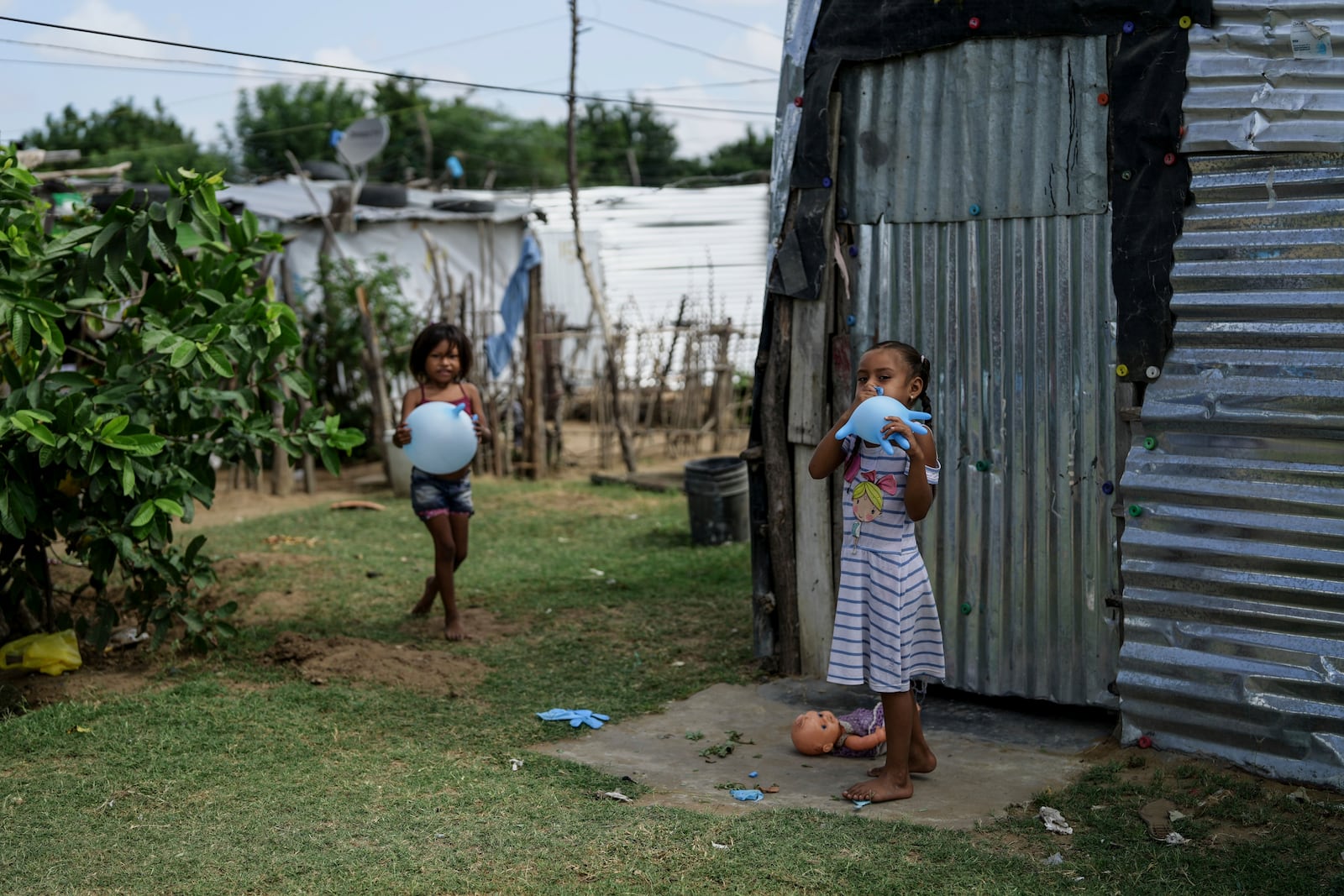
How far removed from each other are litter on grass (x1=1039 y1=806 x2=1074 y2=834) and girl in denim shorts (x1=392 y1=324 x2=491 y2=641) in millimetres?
3373

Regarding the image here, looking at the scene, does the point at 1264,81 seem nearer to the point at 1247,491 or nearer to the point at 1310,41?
the point at 1310,41

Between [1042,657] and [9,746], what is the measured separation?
164 inches

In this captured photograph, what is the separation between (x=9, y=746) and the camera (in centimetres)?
477

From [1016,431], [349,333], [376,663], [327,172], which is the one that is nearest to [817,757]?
[1016,431]

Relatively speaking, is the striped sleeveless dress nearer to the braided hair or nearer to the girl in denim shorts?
the braided hair

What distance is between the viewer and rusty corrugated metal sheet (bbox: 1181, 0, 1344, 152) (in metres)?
4.02

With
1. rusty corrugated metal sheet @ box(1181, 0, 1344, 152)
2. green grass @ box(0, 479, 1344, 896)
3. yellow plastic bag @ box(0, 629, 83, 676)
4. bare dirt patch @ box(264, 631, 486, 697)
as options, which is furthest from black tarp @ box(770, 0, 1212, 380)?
yellow plastic bag @ box(0, 629, 83, 676)

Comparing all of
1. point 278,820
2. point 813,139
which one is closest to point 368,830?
point 278,820

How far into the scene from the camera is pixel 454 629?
20.8 feet

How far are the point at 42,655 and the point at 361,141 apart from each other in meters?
9.33

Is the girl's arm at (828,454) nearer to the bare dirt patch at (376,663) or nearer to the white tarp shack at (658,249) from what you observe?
the bare dirt patch at (376,663)

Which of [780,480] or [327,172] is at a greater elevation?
[327,172]

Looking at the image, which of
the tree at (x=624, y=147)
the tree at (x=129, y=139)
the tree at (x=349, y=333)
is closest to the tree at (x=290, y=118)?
the tree at (x=129, y=139)

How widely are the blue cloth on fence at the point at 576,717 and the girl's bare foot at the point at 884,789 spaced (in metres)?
1.30
